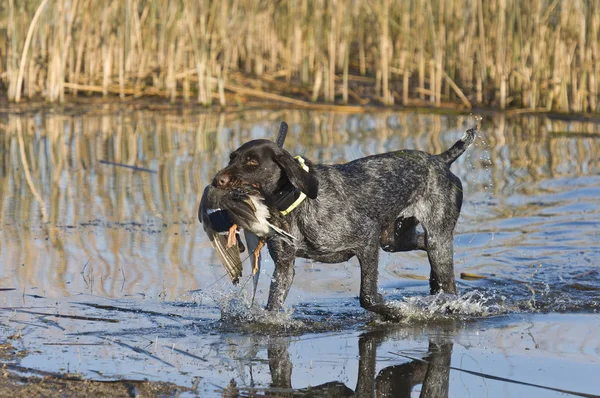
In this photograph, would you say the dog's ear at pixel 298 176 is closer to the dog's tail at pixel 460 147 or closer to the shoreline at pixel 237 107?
the dog's tail at pixel 460 147

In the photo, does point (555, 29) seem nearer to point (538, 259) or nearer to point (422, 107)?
point (422, 107)

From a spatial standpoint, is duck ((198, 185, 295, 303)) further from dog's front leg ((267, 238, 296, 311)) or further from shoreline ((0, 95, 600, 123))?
shoreline ((0, 95, 600, 123))

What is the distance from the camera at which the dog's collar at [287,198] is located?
6.02m

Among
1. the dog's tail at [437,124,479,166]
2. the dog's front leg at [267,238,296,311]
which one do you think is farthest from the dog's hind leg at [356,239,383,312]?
the dog's tail at [437,124,479,166]

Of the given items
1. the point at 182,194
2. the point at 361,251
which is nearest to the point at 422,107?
the point at 182,194

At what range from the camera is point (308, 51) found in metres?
18.3

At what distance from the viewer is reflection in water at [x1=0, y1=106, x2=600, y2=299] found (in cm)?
741

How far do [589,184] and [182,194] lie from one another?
443 cm

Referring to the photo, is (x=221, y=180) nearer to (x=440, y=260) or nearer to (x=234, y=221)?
(x=234, y=221)

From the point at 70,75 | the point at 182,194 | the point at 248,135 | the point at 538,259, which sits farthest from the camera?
the point at 70,75

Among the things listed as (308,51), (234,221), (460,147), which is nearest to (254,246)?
(234,221)

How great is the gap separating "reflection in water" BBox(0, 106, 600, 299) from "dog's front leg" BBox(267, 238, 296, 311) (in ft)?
2.64

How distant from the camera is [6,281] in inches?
269

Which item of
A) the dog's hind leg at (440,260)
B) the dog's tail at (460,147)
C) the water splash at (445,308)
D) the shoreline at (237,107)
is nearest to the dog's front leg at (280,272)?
the water splash at (445,308)
